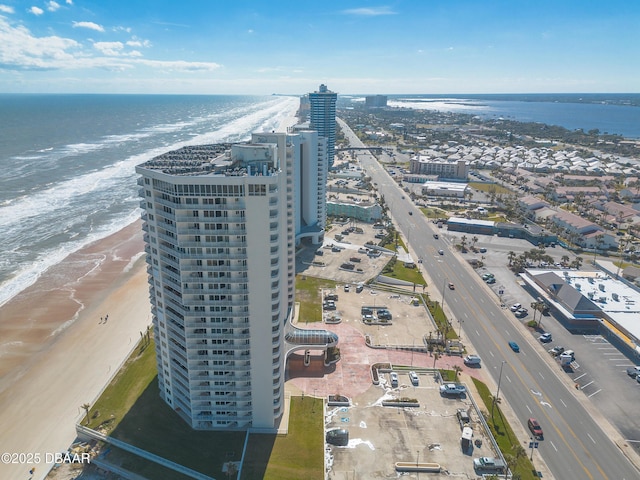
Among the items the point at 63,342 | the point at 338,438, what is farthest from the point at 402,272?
the point at 63,342

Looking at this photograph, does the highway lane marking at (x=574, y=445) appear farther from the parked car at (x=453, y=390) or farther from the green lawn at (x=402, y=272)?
the green lawn at (x=402, y=272)

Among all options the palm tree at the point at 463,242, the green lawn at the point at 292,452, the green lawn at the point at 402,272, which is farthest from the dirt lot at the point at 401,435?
the palm tree at the point at 463,242

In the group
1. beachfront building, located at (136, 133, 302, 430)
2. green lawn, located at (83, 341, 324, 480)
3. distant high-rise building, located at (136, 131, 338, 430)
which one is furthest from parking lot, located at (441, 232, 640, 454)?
distant high-rise building, located at (136, 131, 338, 430)

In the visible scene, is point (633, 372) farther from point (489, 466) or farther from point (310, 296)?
point (310, 296)

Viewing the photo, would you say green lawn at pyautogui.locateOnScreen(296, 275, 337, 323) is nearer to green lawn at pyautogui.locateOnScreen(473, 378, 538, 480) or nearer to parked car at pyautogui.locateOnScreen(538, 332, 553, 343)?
green lawn at pyautogui.locateOnScreen(473, 378, 538, 480)

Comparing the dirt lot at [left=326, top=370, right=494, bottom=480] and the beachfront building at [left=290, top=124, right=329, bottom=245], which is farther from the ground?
the beachfront building at [left=290, top=124, right=329, bottom=245]

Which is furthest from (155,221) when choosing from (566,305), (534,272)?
(534,272)
